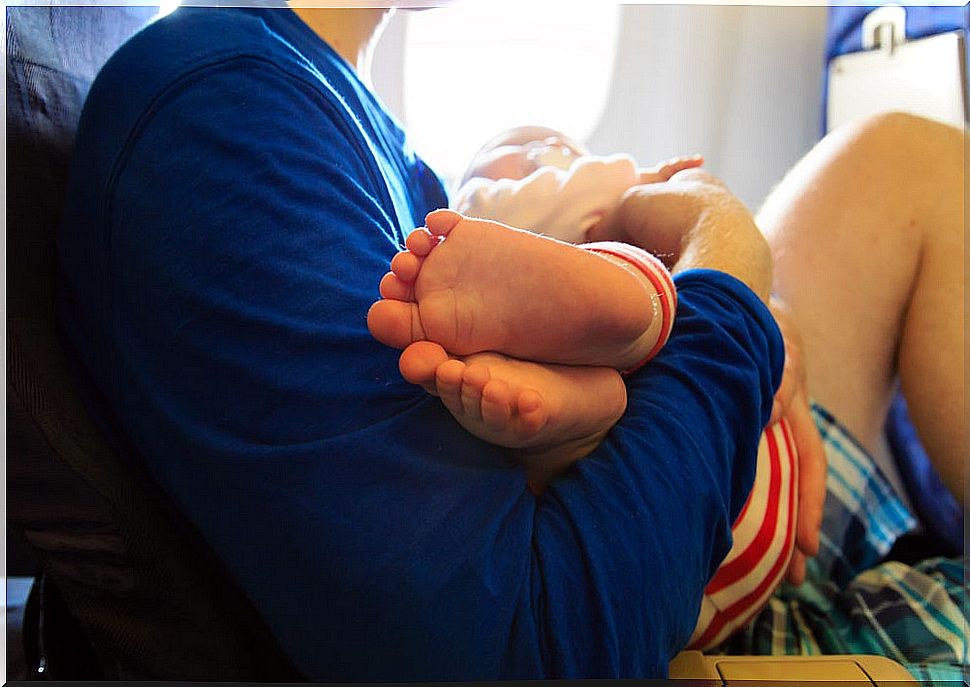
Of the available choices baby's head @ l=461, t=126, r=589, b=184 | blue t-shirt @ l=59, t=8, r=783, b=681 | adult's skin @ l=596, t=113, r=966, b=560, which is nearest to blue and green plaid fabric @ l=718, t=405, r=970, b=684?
adult's skin @ l=596, t=113, r=966, b=560

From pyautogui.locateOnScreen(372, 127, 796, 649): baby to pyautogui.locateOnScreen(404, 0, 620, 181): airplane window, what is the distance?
0.05ft

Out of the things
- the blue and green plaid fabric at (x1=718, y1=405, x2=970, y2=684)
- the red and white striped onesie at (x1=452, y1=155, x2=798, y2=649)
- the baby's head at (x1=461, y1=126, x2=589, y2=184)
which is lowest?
the blue and green plaid fabric at (x1=718, y1=405, x2=970, y2=684)

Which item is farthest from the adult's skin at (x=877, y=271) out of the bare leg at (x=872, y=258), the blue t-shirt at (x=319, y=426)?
the blue t-shirt at (x=319, y=426)

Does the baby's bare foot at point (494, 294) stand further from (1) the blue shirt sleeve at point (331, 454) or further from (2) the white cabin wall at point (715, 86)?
(2) the white cabin wall at point (715, 86)

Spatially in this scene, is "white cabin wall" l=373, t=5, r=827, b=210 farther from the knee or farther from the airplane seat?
the airplane seat

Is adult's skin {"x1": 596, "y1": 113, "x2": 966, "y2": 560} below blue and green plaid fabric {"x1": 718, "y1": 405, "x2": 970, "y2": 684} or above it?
above

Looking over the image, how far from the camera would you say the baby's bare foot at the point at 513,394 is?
348 mm

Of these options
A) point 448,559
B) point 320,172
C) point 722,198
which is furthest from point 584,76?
point 448,559

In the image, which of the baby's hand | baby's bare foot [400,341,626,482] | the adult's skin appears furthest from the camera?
the adult's skin

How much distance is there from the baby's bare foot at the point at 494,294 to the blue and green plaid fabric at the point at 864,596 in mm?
310

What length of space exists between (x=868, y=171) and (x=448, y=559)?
1.98ft

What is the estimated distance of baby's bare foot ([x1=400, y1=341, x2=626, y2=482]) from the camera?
35 centimetres

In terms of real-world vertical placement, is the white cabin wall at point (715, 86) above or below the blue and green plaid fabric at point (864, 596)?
above

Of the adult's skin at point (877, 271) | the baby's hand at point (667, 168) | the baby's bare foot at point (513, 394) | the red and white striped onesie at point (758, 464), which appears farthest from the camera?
the adult's skin at point (877, 271)
